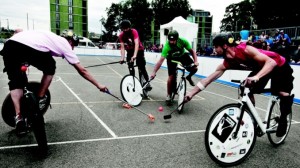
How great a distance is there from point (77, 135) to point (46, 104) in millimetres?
1021

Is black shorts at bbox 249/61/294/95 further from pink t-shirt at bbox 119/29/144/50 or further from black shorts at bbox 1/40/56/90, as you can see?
pink t-shirt at bbox 119/29/144/50

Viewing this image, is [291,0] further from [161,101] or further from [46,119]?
[46,119]

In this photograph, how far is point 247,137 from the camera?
10.6 feet

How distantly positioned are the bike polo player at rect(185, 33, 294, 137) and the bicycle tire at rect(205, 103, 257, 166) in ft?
1.61

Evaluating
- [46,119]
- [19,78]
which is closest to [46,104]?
[46,119]

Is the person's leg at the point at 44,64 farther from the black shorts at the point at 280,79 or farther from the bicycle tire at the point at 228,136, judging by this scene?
the black shorts at the point at 280,79

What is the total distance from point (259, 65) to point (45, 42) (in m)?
3.00

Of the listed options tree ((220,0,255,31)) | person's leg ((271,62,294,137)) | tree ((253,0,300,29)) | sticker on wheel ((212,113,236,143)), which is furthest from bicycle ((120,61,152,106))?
tree ((220,0,255,31))

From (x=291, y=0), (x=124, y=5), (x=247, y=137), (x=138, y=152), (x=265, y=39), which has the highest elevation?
(x=124, y=5)

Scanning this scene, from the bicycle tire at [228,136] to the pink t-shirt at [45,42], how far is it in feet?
7.04

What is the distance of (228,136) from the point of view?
3152 mm

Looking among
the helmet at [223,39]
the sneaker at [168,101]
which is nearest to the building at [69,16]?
the sneaker at [168,101]

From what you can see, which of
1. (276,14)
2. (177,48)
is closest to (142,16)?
(276,14)

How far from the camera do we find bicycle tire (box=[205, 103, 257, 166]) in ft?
10.2
